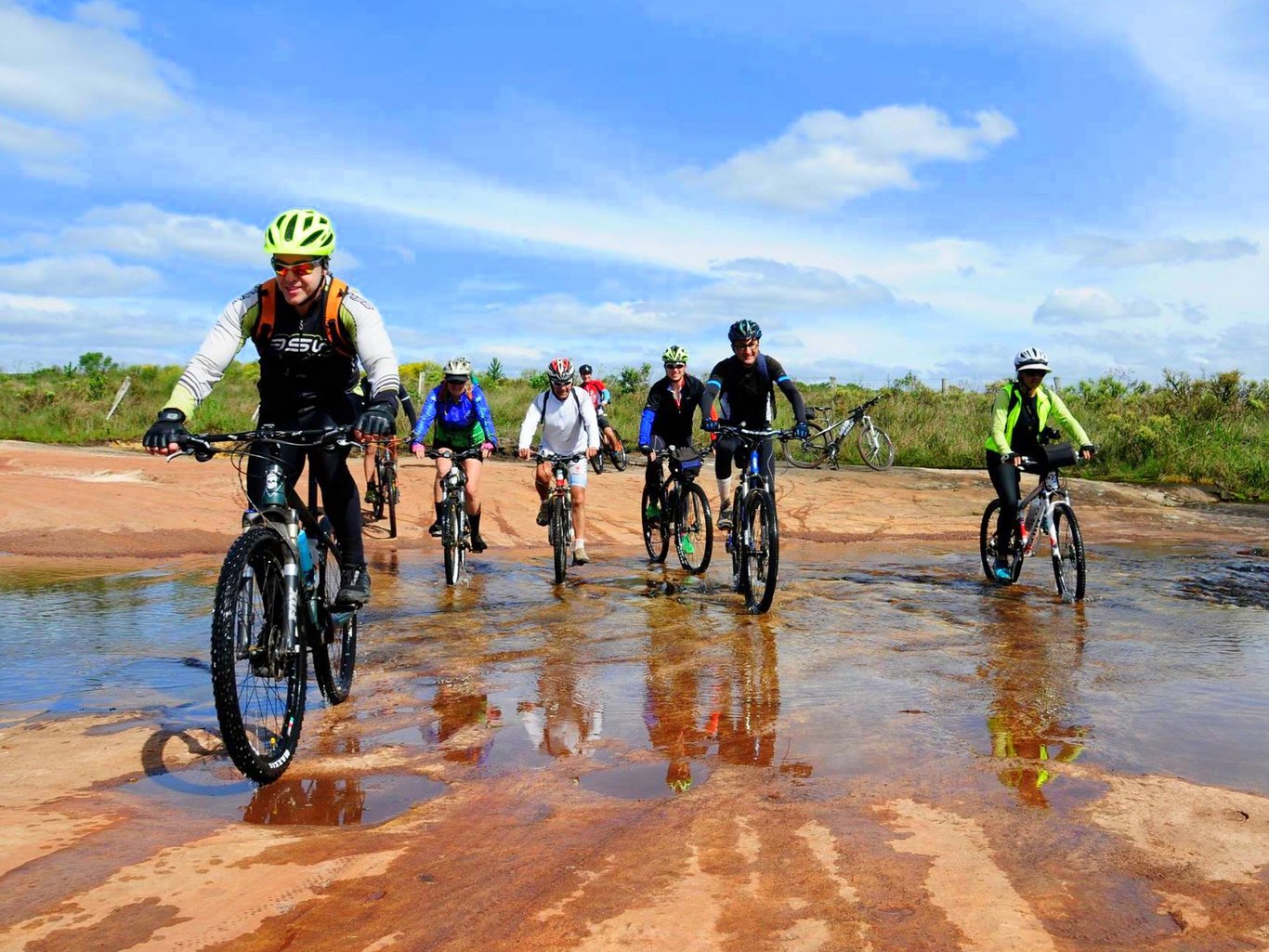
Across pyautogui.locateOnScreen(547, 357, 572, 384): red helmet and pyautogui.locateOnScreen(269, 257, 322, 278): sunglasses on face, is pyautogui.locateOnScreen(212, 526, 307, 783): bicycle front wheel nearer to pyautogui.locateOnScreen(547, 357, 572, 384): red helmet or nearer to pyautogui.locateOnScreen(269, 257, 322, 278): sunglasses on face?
pyautogui.locateOnScreen(269, 257, 322, 278): sunglasses on face

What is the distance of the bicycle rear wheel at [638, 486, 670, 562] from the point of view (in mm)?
10891

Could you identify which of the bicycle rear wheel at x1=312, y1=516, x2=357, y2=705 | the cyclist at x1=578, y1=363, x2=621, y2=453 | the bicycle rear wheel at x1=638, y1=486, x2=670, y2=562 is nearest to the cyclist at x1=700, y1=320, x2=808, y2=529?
the bicycle rear wheel at x1=638, y1=486, x2=670, y2=562

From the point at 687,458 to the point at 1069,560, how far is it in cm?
364

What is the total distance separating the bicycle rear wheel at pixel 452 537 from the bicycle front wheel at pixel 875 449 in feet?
49.2

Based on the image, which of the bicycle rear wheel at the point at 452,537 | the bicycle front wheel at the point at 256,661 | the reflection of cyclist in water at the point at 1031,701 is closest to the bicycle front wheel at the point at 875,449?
the bicycle rear wheel at the point at 452,537

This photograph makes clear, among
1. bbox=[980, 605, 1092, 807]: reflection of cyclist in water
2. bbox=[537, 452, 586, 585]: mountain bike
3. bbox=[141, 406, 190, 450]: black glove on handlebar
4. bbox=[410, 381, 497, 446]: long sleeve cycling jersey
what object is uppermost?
bbox=[410, 381, 497, 446]: long sleeve cycling jersey

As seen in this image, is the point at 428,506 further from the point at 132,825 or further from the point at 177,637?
the point at 132,825

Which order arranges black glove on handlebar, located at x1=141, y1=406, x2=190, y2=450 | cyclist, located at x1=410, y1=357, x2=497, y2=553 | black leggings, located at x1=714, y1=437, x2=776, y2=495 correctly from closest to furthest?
black glove on handlebar, located at x1=141, y1=406, x2=190, y2=450 < black leggings, located at x1=714, y1=437, x2=776, y2=495 < cyclist, located at x1=410, y1=357, x2=497, y2=553

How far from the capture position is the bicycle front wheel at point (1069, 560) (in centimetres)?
873

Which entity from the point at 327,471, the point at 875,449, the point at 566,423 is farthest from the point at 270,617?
the point at 875,449

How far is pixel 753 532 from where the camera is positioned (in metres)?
8.62

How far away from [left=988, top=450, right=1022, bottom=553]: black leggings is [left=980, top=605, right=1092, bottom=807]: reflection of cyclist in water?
1850mm

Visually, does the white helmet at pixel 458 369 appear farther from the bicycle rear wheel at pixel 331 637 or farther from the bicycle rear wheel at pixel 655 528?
the bicycle rear wheel at pixel 331 637

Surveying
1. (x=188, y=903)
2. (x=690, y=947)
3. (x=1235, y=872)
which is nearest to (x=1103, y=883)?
(x=1235, y=872)
